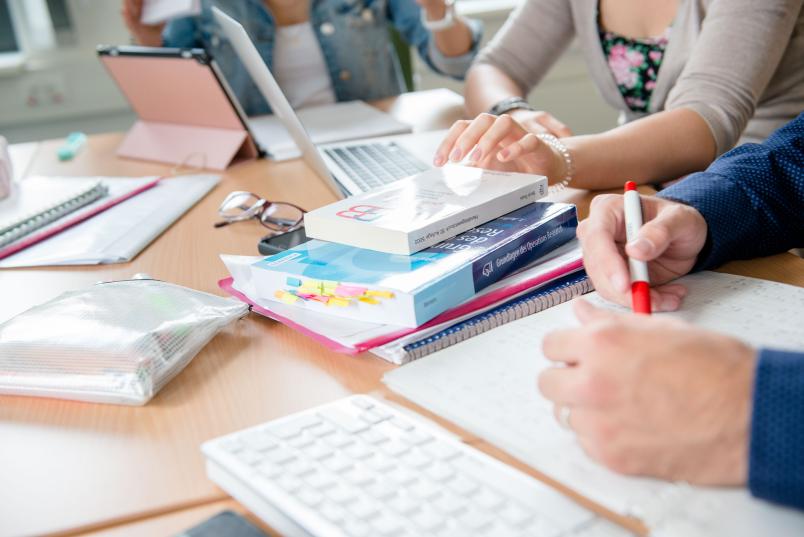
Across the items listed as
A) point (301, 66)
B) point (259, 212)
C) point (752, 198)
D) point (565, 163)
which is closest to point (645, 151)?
point (565, 163)

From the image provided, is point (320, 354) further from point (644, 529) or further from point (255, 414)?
point (644, 529)

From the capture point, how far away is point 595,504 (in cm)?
42

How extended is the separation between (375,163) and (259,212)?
21 cm

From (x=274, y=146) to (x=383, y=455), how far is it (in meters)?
0.94

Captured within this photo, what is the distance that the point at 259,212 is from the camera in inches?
38.2

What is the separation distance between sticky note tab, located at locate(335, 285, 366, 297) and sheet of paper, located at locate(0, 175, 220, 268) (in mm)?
379

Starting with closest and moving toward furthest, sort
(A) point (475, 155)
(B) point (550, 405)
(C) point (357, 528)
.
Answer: (C) point (357, 528) → (B) point (550, 405) → (A) point (475, 155)

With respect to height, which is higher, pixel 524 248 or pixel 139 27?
pixel 139 27

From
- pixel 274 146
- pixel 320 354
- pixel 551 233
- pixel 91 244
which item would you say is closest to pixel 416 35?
pixel 274 146

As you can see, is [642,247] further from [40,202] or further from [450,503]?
[40,202]

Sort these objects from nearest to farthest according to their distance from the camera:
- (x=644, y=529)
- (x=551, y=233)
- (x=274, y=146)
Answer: (x=644, y=529)
(x=551, y=233)
(x=274, y=146)

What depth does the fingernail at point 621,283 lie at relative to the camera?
0.60 metres

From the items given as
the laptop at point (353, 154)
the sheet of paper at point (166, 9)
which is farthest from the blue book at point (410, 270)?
the sheet of paper at point (166, 9)

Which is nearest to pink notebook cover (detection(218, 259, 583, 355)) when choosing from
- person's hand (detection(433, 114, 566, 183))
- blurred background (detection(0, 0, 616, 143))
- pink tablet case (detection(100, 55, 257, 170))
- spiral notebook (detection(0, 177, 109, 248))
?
person's hand (detection(433, 114, 566, 183))
